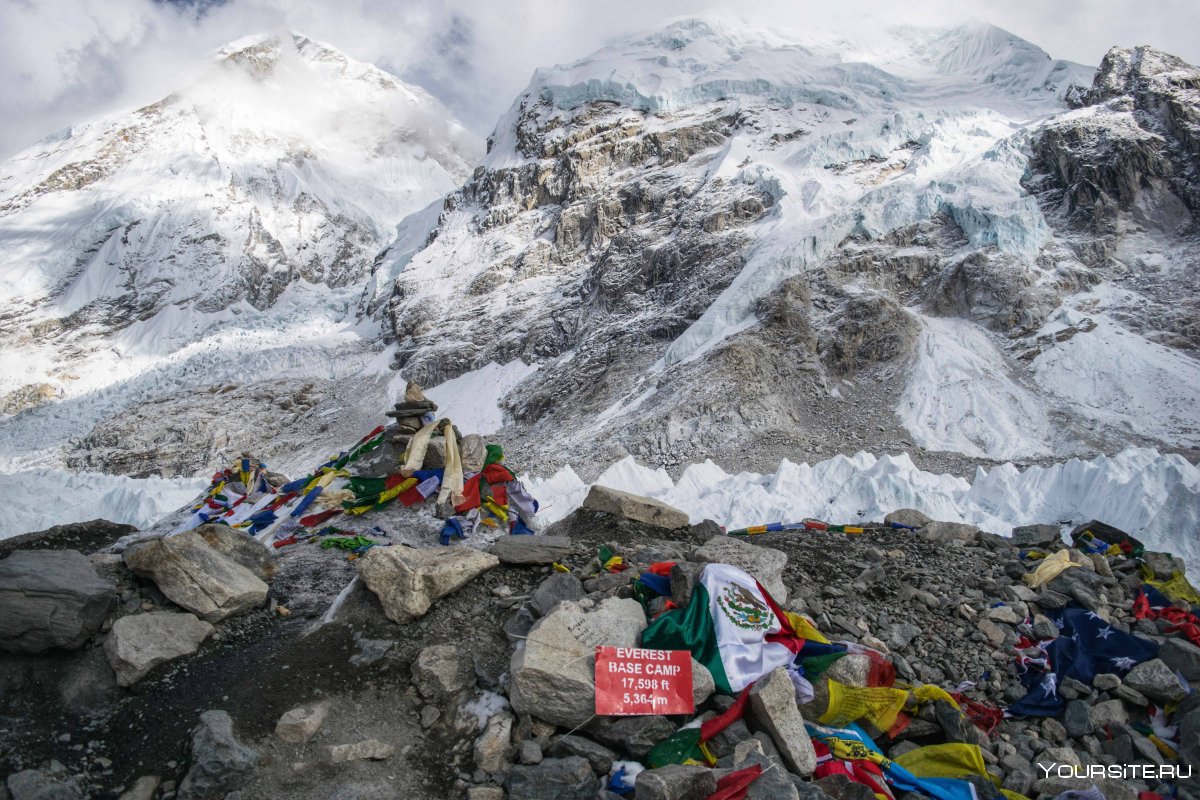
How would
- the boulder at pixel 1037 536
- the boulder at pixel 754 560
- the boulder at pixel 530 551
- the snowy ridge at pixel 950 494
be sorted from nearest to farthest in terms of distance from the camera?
the boulder at pixel 754 560 → the boulder at pixel 530 551 → the boulder at pixel 1037 536 → the snowy ridge at pixel 950 494

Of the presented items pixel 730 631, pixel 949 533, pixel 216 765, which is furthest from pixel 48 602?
pixel 949 533

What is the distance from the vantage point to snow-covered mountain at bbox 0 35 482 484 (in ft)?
152

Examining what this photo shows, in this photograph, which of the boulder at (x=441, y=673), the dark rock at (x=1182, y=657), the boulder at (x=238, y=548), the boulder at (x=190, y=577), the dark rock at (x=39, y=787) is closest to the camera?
the dark rock at (x=39, y=787)

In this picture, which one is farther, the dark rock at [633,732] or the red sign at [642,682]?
the red sign at [642,682]

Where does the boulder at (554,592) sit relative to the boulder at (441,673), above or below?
above

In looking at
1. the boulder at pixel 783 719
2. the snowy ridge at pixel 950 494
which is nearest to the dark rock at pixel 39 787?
the boulder at pixel 783 719

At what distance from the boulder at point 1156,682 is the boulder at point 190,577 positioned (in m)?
6.63

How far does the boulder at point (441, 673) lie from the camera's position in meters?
3.99

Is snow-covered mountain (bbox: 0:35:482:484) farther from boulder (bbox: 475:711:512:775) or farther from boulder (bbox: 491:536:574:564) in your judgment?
boulder (bbox: 475:711:512:775)

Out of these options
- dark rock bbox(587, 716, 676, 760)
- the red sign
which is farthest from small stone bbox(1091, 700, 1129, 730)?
dark rock bbox(587, 716, 676, 760)

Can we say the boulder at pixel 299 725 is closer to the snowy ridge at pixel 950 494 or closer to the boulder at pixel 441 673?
the boulder at pixel 441 673

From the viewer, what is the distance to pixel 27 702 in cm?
359

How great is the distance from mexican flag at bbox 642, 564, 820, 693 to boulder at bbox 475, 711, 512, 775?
3.54 feet

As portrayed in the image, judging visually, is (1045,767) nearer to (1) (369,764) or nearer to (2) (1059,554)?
(2) (1059,554)
